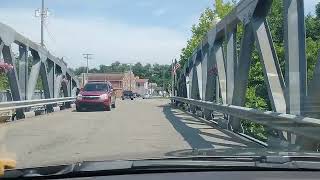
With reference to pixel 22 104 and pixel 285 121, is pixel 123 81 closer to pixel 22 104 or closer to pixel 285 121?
pixel 22 104

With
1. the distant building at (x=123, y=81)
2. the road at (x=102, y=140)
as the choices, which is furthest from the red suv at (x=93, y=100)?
the distant building at (x=123, y=81)

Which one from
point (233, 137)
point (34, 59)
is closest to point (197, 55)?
point (34, 59)

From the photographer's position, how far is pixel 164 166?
3158 mm

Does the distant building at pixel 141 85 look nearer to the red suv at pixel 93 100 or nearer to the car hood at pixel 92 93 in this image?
the car hood at pixel 92 93

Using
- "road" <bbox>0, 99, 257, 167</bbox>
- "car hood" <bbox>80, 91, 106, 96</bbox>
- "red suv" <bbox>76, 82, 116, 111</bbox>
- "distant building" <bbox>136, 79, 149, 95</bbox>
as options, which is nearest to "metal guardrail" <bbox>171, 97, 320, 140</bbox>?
"road" <bbox>0, 99, 257, 167</bbox>

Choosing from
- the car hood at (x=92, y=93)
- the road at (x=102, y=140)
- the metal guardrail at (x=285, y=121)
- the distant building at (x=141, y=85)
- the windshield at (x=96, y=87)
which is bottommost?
the road at (x=102, y=140)

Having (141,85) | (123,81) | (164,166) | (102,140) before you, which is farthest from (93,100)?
(141,85)

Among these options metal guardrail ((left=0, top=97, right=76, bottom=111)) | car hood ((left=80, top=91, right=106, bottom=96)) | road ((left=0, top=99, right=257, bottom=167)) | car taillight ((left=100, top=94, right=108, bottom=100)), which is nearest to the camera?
road ((left=0, top=99, right=257, bottom=167))

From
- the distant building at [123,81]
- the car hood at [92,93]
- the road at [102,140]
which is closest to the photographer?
the road at [102,140]

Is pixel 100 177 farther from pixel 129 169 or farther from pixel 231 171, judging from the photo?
pixel 231 171

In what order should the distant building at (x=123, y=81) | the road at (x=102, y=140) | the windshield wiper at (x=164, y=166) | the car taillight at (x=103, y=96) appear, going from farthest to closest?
the distant building at (x=123, y=81) → the car taillight at (x=103, y=96) → the road at (x=102, y=140) → the windshield wiper at (x=164, y=166)

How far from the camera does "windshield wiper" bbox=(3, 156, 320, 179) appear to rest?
3098 mm

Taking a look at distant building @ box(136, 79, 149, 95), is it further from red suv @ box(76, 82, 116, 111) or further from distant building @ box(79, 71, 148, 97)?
red suv @ box(76, 82, 116, 111)

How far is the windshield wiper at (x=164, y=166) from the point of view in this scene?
122 inches
